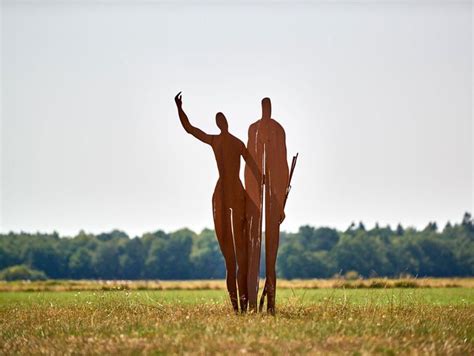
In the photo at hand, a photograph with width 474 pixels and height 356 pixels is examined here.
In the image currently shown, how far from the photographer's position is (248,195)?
1966 centimetres

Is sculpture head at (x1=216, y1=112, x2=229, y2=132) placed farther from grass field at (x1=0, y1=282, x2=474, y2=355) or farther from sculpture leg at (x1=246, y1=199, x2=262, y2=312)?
grass field at (x1=0, y1=282, x2=474, y2=355)

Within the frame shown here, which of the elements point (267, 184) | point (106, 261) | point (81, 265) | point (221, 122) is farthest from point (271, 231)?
point (106, 261)

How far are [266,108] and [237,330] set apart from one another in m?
6.44

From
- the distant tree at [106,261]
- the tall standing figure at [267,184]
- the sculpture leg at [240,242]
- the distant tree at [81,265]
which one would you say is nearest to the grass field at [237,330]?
the sculpture leg at [240,242]

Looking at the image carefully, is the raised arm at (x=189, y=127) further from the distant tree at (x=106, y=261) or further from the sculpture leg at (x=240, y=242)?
the distant tree at (x=106, y=261)

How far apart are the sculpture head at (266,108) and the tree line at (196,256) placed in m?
96.1

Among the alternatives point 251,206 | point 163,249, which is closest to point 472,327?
point 251,206

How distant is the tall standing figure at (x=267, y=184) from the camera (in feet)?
63.8

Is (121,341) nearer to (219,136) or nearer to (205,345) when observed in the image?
(205,345)

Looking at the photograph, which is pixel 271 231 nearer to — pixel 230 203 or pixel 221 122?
pixel 230 203

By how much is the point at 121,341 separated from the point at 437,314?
820 centimetres

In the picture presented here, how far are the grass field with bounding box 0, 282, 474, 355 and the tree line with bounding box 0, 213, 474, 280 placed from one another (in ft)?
315

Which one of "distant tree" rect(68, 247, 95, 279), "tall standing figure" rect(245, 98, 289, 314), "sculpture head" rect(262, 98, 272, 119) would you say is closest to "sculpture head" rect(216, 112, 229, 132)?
"tall standing figure" rect(245, 98, 289, 314)

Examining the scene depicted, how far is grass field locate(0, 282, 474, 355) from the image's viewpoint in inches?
524
